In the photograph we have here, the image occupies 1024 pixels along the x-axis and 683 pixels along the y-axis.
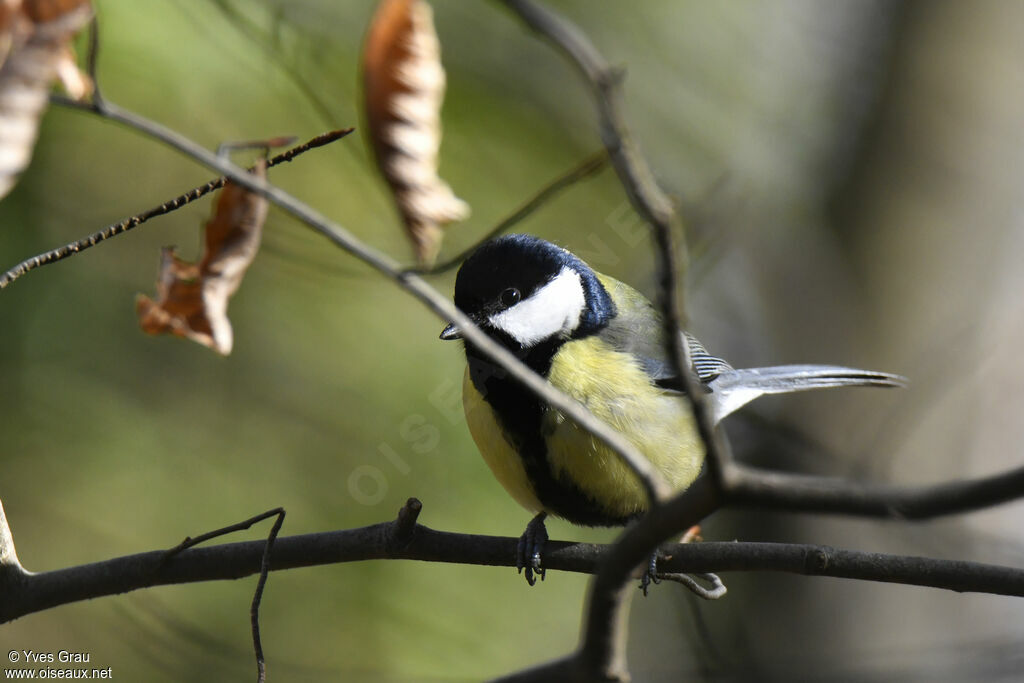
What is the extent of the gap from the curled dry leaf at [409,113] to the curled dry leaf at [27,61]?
41cm

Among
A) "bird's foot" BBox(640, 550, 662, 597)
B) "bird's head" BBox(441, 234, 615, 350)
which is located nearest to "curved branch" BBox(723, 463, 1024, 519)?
"bird's foot" BBox(640, 550, 662, 597)

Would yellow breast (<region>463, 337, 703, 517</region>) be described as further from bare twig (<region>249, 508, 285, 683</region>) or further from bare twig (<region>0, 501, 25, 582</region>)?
bare twig (<region>0, 501, 25, 582</region>)

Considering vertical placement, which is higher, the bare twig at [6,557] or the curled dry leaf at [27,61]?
the curled dry leaf at [27,61]

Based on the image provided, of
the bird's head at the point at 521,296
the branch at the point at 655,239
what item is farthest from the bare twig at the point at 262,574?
the bird's head at the point at 521,296

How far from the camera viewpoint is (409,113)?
1339mm

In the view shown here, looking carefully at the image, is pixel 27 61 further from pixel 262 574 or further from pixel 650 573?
pixel 650 573

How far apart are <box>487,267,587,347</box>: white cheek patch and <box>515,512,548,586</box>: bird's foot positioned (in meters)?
0.42

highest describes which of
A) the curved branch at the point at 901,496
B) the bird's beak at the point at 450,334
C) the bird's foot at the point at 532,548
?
the bird's beak at the point at 450,334

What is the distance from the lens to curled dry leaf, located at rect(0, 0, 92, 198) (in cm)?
103

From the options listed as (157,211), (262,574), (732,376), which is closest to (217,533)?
(262,574)

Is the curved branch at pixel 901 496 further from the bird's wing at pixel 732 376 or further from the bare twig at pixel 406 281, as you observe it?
the bird's wing at pixel 732 376

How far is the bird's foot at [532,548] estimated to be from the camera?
1.84 metres

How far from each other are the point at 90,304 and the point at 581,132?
259 centimetres

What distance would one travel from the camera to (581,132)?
4980mm
